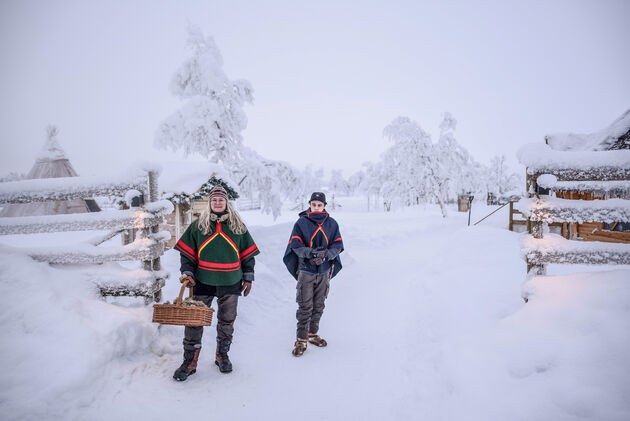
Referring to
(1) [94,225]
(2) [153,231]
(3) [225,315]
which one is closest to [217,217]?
(2) [153,231]

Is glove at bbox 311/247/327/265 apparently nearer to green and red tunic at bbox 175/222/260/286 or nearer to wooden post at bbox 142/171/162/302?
green and red tunic at bbox 175/222/260/286

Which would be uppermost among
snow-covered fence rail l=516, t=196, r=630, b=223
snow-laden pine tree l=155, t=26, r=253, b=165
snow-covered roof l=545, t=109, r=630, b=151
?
snow-laden pine tree l=155, t=26, r=253, b=165

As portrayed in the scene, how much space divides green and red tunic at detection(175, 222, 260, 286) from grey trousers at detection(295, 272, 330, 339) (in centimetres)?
99

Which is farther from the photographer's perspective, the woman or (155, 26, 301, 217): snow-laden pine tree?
(155, 26, 301, 217): snow-laden pine tree

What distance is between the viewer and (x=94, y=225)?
3705 mm

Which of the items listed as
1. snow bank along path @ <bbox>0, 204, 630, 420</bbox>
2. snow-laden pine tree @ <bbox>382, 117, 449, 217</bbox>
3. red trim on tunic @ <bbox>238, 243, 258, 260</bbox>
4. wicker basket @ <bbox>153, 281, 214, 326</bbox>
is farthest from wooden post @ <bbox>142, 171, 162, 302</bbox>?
snow-laden pine tree @ <bbox>382, 117, 449, 217</bbox>

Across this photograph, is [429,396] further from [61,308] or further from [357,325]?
[61,308]

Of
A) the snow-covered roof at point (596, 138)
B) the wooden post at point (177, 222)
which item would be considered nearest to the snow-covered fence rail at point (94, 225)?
the wooden post at point (177, 222)

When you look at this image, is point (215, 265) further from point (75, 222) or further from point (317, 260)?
point (75, 222)

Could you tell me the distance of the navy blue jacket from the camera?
4320 mm

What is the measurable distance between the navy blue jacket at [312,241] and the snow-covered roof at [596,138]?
727cm

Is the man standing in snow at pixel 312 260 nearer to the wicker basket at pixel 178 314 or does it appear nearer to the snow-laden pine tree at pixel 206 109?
the wicker basket at pixel 178 314

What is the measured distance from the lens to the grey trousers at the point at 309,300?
426 centimetres

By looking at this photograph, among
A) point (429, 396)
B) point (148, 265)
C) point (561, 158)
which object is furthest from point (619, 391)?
point (148, 265)
